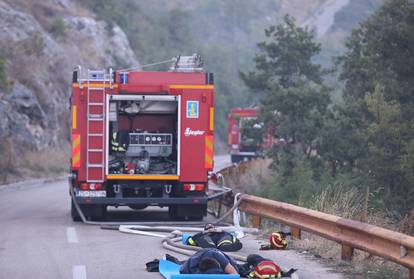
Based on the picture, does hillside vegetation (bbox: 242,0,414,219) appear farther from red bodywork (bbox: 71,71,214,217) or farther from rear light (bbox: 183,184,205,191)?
red bodywork (bbox: 71,71,214,217)

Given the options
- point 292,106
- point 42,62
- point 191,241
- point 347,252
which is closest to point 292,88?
point 292,106

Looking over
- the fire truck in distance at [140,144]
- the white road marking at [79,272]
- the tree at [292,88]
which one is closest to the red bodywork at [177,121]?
the fire truck in distance at [140,144]

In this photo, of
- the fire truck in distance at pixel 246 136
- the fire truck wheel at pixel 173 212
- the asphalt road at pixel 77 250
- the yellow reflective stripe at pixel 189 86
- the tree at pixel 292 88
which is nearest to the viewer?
the asphalt road at pixel 77 250

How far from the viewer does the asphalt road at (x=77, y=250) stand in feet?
37.8

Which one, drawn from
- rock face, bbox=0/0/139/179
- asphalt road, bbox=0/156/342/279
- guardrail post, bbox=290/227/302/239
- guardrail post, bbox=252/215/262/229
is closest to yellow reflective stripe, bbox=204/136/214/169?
guardrail post, bbox=252/215/262/229

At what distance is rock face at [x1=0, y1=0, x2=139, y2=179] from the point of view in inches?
1610

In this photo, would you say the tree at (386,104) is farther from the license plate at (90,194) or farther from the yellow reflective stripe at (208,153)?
the license plate at (90,194)

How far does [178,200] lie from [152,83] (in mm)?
2376

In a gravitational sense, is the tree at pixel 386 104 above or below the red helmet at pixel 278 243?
above

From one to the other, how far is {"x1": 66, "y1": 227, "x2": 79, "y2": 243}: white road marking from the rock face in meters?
18.9

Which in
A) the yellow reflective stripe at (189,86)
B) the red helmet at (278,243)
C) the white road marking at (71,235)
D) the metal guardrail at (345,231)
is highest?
the yellow reflective stripe at (189,86)

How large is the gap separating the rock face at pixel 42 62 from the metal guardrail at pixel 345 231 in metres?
21.1

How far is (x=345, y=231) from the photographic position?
1232 centimetres

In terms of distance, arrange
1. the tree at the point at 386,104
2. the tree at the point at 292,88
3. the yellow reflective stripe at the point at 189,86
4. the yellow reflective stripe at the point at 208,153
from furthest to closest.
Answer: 1. the tree at the point at 292,88
2. the tree at the point at 386,104
3. the yellow reflective stripe at the point at 208,153
4. the yellow reflective stripe at the point at 189,86
